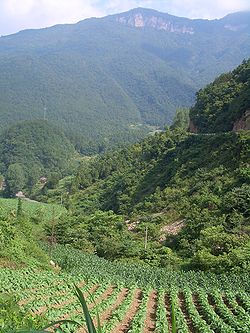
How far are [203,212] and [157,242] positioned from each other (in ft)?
17.4

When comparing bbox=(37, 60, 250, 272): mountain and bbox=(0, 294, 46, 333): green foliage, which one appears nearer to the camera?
bbox=(0, 294, 46, 333): green foliage

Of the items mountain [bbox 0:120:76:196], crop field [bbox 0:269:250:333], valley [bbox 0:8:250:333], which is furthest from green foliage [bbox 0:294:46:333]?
mountain [bbox 0:120:76:196]

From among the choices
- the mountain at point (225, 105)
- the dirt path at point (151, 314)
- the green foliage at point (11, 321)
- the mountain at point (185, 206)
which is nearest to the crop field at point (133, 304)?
the dirt path at point (151, 314)

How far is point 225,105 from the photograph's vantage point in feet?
221

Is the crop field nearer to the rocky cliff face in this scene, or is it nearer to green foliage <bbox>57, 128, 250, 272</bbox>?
green foliage <bbox>57, 128, 250, 272</bbox>

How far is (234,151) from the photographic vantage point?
50250mm

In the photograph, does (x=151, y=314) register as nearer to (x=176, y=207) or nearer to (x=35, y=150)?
(x=176, y=207)

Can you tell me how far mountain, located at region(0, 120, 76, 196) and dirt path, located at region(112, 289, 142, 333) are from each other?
396 ft

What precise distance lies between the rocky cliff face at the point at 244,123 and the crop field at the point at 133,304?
3419 centimetres

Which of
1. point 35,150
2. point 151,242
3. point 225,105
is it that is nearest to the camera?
point 151,242

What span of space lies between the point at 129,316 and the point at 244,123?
41.7m

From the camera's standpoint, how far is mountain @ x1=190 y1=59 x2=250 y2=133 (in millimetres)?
57819

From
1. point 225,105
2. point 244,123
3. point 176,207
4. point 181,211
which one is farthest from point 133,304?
point 225,105

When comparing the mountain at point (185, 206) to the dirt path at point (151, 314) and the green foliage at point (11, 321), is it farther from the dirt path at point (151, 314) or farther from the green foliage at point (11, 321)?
the green foliage at point (11, 321)
